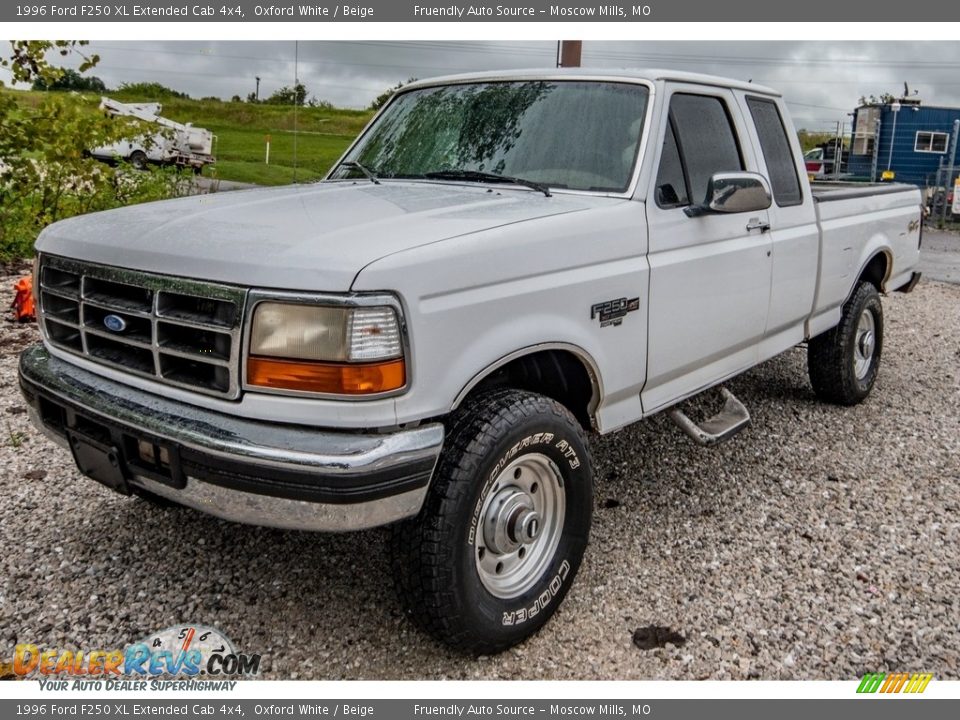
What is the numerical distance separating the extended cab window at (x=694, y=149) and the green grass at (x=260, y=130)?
1484 centimetres

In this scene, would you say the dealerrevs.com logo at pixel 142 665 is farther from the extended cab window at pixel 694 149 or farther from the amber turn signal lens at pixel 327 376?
the extended cab window at pixel 694 149

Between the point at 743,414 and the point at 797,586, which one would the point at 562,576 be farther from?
the point at 743,414

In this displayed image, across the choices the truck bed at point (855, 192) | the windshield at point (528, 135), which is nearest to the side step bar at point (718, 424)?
the windshield at point (528, 135)

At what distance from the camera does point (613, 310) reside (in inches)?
126

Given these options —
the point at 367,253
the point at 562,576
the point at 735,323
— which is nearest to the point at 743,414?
the point at 735,323

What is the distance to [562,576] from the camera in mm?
3139

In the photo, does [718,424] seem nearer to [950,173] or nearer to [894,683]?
[894,683]

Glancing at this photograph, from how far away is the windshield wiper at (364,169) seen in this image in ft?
12.7

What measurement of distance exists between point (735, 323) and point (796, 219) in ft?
3.12

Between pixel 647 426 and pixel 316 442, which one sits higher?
pixel 316 442

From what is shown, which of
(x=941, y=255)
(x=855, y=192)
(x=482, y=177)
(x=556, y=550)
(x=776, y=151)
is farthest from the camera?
(x=941, y=255)

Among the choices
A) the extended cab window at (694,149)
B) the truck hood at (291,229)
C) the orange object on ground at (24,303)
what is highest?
the extended cab window at (694,149)

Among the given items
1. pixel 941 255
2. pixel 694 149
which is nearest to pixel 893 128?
pixel 941 255

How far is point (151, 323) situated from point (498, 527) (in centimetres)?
133
